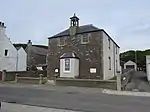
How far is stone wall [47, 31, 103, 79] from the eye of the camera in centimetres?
2456

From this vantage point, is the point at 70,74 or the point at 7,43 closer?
the point at 70,74

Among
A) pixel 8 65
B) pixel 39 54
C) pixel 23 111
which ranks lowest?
pixel 23 111

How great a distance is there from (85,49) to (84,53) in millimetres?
598

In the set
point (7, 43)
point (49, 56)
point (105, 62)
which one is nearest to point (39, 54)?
point (7, 43)

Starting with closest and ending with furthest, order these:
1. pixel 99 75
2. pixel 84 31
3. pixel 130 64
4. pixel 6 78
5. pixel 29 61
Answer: pixel 99 75
pixel 84 31
pixel 6 78
pixel 29 61
pixel 130 64

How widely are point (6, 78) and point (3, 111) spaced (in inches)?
838

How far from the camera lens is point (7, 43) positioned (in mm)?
34781

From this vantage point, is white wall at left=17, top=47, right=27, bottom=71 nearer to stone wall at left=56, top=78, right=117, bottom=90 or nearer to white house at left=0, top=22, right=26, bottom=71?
white house at left=0, top=22, right=26, bottom=71

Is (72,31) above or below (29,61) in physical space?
above

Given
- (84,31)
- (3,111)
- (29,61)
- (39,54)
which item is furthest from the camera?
(39,54)

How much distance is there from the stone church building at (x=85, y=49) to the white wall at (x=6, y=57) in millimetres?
10456

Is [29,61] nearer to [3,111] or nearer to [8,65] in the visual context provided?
[8,65]

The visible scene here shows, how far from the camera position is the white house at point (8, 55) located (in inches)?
1310

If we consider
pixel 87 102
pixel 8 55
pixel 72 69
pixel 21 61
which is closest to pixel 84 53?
pixel 72 69
